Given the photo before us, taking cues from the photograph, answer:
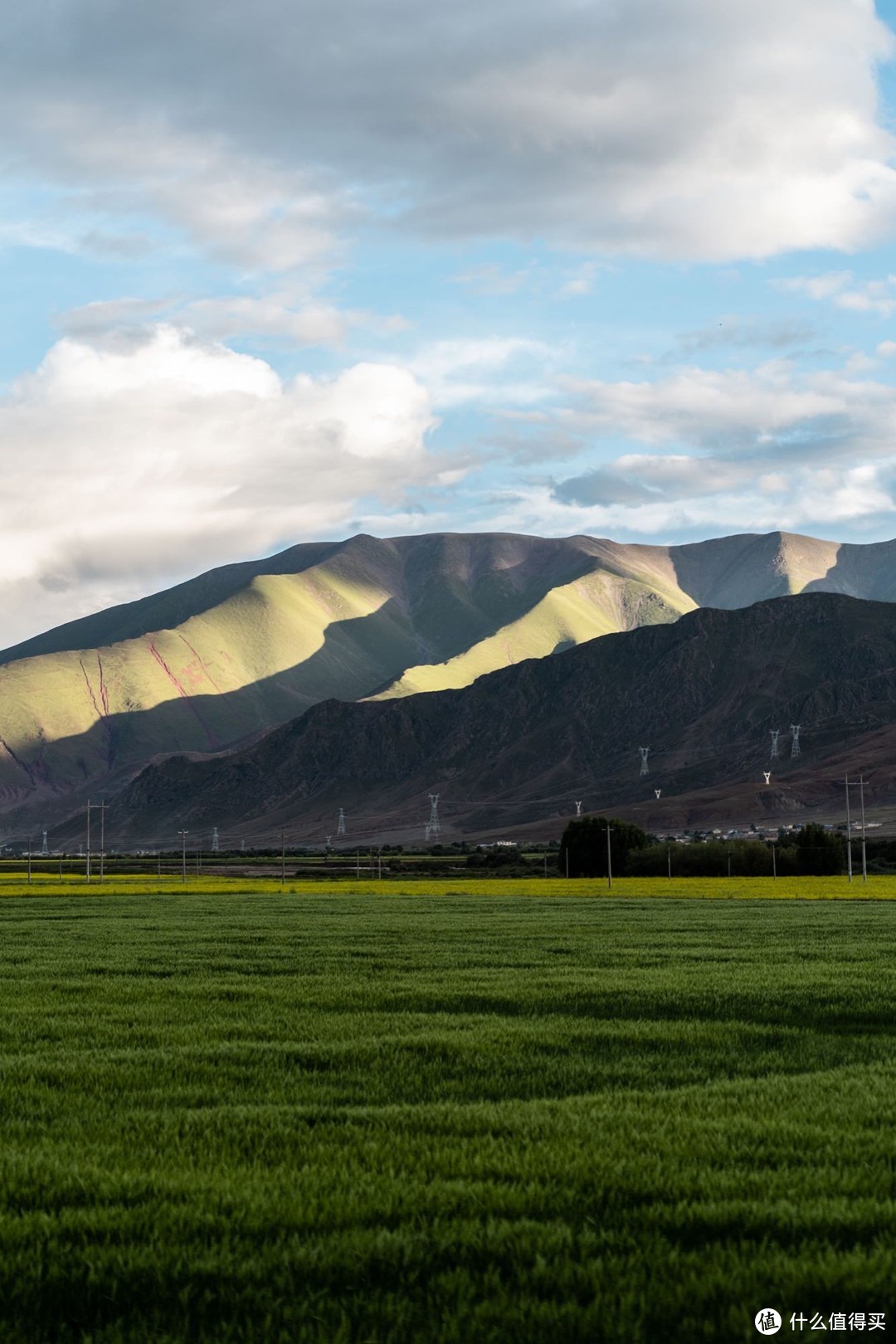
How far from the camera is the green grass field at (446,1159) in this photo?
20.6 feet

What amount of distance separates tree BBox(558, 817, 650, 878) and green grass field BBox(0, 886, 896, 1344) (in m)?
109

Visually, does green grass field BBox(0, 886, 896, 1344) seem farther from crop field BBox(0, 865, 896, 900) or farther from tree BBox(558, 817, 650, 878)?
tree BBox(558, 817, 650, 878)

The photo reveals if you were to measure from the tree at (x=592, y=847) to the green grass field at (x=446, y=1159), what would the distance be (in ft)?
356

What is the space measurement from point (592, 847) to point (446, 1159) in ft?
404

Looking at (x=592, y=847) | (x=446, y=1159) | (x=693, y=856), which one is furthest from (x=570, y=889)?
(x=446, y=1159)

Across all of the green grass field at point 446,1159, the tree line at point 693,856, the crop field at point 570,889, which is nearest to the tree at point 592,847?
the tree line at point 693,856

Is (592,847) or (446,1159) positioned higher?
(446,1159)

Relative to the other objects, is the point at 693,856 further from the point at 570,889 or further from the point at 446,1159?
the point at 446,1159

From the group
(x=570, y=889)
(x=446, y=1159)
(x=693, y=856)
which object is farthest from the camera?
(x=693, y=856)

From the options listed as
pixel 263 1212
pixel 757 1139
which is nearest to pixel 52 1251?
pixel 263 1212

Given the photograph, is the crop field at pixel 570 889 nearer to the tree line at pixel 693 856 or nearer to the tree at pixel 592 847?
the tree line at pixel 693 856

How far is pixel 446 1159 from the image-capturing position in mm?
8812

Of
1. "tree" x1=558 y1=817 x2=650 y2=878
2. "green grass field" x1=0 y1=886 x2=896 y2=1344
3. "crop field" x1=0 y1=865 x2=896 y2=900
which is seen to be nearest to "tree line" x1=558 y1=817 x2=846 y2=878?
"tree" x1=558 y1=817 x2=650 y2=878

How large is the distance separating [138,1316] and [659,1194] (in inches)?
131
